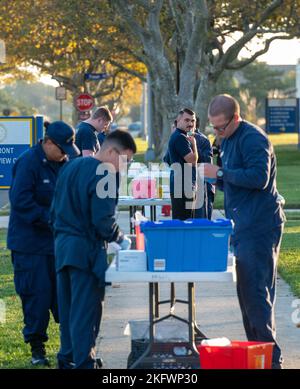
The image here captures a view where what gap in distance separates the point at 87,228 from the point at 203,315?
370cm

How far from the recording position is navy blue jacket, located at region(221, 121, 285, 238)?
26.7ft

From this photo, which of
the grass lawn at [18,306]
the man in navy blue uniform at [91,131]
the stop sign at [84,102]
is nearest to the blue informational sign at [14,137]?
the grass lawn at [18,306]

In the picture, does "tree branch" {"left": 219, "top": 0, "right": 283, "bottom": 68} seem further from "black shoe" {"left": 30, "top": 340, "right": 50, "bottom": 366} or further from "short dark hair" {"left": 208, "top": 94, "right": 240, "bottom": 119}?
"short dark hair" {"left": 208, "top": 94, "right": 240, "bottom": 119}

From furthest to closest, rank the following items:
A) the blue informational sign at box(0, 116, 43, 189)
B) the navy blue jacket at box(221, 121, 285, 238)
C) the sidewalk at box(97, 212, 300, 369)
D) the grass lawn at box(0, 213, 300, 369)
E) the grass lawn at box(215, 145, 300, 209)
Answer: the grass lawn at box(215, 145, 300, 209), the blue informational sign at box(0, 116, 43, 189), the sidewalk at box(97, 212, 300, 369), the grass lawn at box(0, 213, 300, 369), the navy blue jacket at box(221, 121, 285, 238)

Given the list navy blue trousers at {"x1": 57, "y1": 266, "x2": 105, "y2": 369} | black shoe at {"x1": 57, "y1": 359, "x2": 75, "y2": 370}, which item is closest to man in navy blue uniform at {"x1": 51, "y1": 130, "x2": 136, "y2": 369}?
navy blue trousers at {"x1": 57, "y1": 266, "x2": 105, "y2": 369}

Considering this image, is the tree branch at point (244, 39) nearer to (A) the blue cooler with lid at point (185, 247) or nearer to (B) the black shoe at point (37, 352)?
(B) the black shoe at point (37, 352)

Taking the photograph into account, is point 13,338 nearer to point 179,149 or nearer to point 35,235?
point 35,235

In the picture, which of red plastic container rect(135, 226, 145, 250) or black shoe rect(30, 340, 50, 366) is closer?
red plastic container rect(135, 226, 145, 250)

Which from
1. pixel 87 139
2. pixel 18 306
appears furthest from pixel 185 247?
pixel 87 139

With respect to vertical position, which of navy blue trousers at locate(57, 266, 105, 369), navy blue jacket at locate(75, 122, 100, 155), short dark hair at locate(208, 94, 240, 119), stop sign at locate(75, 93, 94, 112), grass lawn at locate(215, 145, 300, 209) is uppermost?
stop sign at locate(75, 93, 94, 112)

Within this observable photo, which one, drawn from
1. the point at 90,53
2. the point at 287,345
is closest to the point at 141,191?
the point at 287,345

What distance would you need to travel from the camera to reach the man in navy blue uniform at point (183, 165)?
1430cm

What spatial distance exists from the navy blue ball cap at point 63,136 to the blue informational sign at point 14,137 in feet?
25.4
